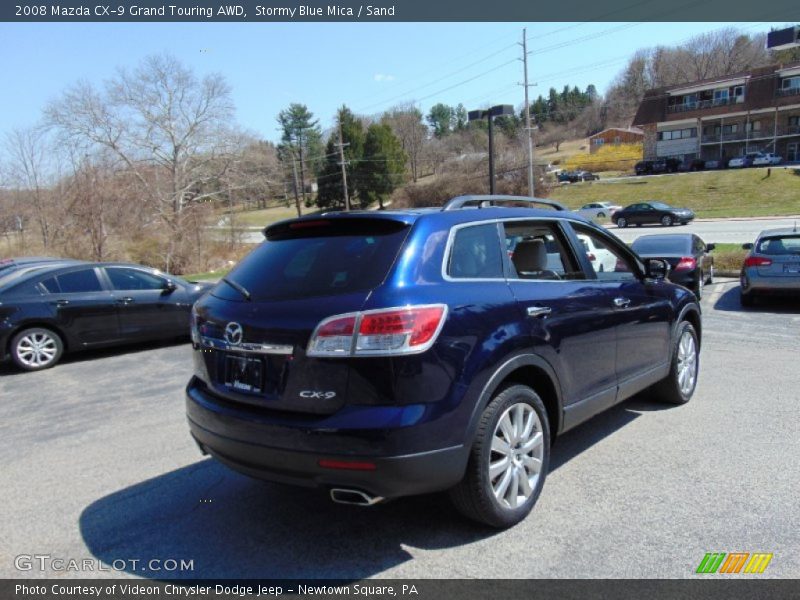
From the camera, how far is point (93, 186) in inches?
1053

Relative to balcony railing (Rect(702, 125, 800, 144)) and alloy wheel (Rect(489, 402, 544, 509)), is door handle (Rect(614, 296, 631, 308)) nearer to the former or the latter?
alloy wheel (Rect(489, 402, 544, 509))

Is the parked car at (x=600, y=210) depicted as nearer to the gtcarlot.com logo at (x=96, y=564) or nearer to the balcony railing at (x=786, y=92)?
the balcony railing at (x=786, y=92)

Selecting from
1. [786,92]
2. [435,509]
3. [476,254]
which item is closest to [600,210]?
[786,92]

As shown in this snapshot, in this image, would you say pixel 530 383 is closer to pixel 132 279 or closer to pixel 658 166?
pixel 132 279

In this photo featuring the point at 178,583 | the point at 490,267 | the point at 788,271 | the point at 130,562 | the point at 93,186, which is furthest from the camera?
the point at 93,186

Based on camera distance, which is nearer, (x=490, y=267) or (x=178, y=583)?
(x=178, y=583)

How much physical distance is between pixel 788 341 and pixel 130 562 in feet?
27.4

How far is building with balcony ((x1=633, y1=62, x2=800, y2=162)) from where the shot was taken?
67938 mm

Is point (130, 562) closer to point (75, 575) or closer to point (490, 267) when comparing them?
point (75, 575)

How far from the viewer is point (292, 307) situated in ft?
10.0

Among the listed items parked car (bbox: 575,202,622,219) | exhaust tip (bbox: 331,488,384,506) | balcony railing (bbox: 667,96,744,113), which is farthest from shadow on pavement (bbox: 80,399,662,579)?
balcony railing (bbox: 667,96,744,113)

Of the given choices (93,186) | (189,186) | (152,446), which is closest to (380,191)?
(189,186)

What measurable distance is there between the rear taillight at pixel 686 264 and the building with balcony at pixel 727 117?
226 ft

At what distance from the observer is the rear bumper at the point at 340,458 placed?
276 centimetres
